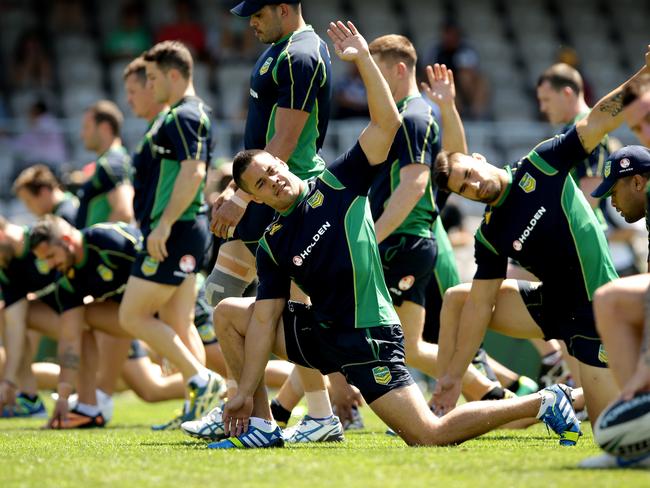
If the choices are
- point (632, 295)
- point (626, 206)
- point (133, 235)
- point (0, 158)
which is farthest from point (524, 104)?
point (632, 295)

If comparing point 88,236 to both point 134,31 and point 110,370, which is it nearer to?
point 110,370

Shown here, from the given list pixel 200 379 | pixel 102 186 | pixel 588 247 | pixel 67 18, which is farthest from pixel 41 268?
pixel 67 18

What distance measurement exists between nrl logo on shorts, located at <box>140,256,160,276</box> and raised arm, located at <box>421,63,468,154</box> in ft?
Answer: 7.16

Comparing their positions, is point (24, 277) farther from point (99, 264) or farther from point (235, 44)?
point (235, 44)

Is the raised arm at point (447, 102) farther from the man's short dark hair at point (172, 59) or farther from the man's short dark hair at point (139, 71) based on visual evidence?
the man's short dark hair at point (139, 71)

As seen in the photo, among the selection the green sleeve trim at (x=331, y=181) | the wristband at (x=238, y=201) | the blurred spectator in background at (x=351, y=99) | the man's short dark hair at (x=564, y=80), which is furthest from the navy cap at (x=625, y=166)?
the blurred spectator in background at (x=351, y=99)

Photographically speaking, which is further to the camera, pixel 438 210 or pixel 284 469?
pixel 438 210

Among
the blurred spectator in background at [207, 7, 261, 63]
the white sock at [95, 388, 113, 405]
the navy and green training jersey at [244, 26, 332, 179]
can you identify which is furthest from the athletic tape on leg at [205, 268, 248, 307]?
the blurred spectator in background at [207, 7, 261, 63]

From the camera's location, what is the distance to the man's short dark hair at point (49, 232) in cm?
934

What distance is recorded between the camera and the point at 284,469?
17.9 ft

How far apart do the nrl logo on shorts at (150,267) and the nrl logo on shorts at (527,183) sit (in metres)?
3.02

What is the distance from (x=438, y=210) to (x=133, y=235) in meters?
2.42

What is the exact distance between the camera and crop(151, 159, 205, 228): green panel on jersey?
8.97 meters

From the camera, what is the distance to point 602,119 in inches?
263
